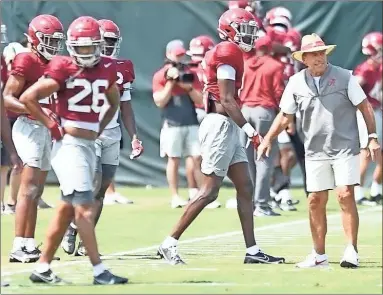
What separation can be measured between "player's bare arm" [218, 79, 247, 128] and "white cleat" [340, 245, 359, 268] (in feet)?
4.28

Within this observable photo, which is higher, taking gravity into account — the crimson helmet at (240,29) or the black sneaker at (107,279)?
the crimson helmet at (240,29)

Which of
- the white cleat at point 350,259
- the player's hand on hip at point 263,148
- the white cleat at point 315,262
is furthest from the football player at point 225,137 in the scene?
the white cleat at point 350,259

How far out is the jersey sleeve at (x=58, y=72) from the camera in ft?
27.7

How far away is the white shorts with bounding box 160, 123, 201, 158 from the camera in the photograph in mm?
16172

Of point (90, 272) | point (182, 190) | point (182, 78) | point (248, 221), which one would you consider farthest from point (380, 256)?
point (182, 190)

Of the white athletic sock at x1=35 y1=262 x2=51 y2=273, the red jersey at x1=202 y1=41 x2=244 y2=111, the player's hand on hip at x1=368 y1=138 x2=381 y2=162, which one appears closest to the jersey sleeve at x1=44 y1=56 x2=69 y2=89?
the white athletic sock at x1=35 y1=262 x2=51 y2=273

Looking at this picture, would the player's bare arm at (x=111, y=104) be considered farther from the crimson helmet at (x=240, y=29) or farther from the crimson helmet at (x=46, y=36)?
the crimson helmet at (x=240, y=29)

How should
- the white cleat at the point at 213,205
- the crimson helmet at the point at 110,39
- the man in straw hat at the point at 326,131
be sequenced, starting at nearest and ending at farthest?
the man in straw hat at the point at 326,131
the crimson helmet at the point at 110,39
the white cleat at the point at 213,205

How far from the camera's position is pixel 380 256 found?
1048 cm

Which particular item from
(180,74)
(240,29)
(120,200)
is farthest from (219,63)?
(120,200)

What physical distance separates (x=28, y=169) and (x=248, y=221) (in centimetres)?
187

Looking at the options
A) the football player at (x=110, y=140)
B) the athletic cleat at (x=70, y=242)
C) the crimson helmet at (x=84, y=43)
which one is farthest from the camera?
the athletic cleat at (x=70, y=242)

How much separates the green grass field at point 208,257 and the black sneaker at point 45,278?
0.37 ft

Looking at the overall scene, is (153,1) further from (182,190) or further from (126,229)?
(126,229)
